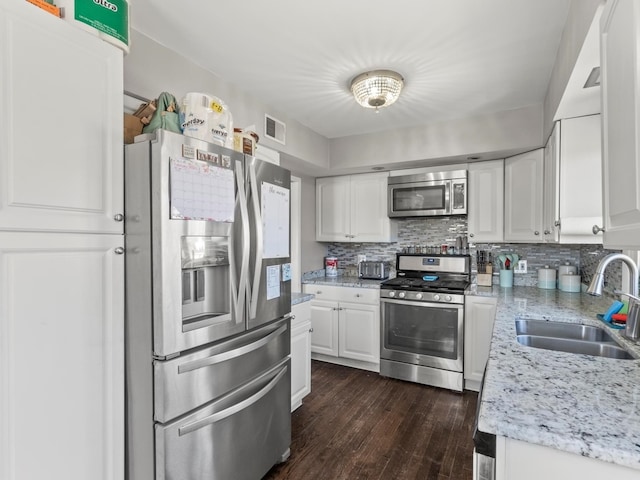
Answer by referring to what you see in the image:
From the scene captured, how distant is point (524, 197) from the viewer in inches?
117

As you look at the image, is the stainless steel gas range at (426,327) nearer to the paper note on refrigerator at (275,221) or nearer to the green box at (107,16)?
Answer: the paper note on refrigerator at (275,221)

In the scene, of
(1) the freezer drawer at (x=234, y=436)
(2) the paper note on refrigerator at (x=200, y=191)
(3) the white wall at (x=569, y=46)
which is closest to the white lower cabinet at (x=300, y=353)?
(1) the freezer drawer at (x=234, y=436)

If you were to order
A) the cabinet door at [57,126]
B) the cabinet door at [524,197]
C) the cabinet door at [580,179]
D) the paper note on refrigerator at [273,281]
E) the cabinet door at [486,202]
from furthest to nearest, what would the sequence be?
1. the cabinet door at [486,202]
2. the cabinet door at [524,197]
3. the cabinet door at [580,179]
4. the paper note on refrigerator at [273,281]
5. the cabinet door at [57,126]

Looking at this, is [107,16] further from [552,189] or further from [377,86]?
[552,189]

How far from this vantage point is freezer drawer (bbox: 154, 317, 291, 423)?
135 centimetres

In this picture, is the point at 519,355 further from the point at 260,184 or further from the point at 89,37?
the point at 89,37

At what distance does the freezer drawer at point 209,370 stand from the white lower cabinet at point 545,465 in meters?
1.13

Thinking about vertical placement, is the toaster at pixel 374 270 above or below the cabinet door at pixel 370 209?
below

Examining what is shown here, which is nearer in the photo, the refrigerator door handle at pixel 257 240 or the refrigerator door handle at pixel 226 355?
the refrigerator door handle at pixel 226 355

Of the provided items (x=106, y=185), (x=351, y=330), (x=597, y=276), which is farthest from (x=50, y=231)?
(x=351, y=330)

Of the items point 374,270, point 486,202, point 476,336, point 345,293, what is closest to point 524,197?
point 486,202

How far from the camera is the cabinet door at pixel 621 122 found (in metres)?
0.79

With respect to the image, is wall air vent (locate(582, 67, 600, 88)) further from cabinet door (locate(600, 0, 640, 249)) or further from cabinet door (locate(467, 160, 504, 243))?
cabinet door (locate(467, 160, 504, 243))

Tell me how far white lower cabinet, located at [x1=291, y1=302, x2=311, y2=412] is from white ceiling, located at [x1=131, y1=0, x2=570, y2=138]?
64.3 inches
